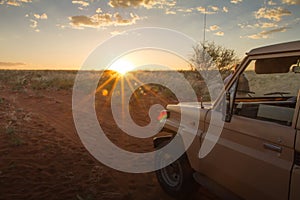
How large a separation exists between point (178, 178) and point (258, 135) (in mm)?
1771

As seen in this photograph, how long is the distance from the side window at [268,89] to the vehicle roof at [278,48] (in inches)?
4.9

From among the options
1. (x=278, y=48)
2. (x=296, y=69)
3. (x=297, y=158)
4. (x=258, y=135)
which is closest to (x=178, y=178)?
(x=258, y=135)

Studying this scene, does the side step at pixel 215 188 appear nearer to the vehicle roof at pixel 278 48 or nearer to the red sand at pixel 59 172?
the red sand at pixel 59 172

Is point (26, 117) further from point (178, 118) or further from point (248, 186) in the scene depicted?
point (248, 186)

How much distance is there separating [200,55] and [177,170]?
50.8 feet

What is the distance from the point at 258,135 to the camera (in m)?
2.38

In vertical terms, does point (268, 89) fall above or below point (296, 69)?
below

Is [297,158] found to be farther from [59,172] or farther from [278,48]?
[59,172]

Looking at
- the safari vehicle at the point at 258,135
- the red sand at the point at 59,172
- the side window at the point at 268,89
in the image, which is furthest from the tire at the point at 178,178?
the side window at the point at 268,89

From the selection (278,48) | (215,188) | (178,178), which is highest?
(278,48)

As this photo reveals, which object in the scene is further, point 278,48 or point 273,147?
point 278,48

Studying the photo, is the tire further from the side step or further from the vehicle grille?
the vehicle grille

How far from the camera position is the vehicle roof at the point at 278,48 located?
86.9 inches

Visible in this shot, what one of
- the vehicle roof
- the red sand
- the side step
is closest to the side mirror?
the vehicle roof
